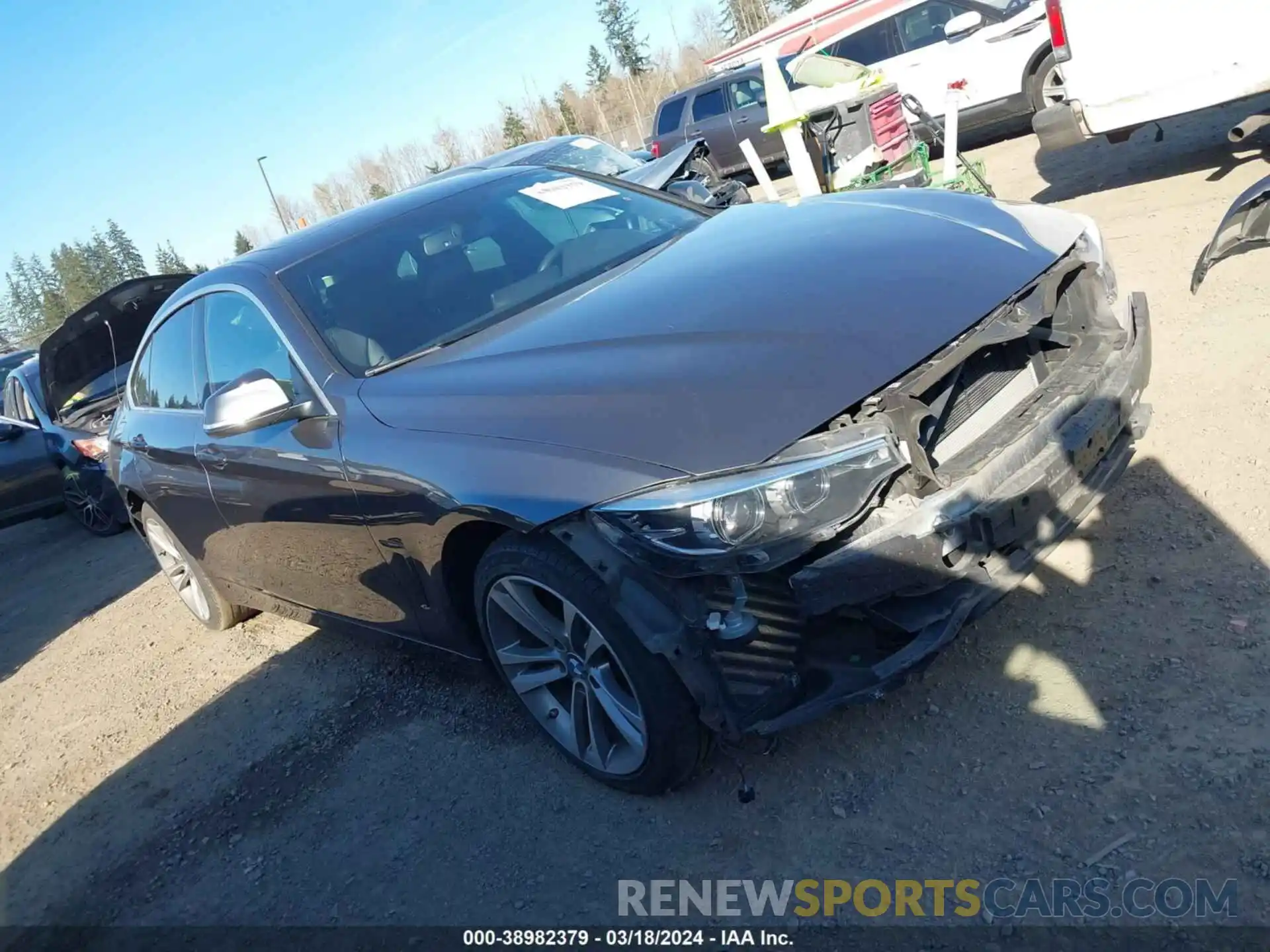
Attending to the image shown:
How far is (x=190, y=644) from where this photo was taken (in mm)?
5449

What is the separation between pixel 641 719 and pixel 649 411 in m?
0.82

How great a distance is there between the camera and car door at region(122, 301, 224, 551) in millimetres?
4258

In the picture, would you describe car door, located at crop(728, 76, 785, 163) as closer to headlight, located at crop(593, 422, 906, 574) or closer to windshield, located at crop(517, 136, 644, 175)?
windshield, located at crop(517, 136, 644, 175)

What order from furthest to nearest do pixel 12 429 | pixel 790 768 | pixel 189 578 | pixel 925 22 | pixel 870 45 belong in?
1. pixel 870 45
2. pixel 925 22
3. pixel 12 429
4. pixel 189 578
5. pixel 790 768

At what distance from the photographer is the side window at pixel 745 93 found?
53.9 ft

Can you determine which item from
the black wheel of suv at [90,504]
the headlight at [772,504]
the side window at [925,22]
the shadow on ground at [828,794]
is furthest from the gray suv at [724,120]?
the headlight at [772,504]

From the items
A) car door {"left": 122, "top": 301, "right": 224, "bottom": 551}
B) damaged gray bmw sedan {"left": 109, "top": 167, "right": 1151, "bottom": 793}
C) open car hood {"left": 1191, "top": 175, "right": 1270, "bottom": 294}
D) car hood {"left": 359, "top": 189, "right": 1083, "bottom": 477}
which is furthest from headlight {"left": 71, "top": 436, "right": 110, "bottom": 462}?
open car hood {"left": 1191, "top": 175, "right": 1270, "bottom": 294}

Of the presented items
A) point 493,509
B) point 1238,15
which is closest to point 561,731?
point 493,509

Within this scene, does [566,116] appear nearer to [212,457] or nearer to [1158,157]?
[1158,157]

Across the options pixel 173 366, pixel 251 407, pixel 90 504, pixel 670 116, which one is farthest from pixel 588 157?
pixel 251 407

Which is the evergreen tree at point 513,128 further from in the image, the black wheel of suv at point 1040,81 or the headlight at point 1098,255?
the headlight at point 1098,255

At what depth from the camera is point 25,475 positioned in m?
8.67

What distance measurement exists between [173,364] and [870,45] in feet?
34.7

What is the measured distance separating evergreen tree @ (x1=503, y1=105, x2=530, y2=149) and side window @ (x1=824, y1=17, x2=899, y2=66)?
46.2 m
